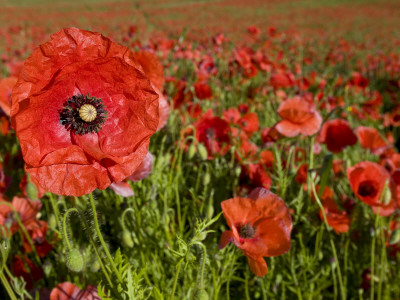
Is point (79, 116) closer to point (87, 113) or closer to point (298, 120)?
point (87, 113)

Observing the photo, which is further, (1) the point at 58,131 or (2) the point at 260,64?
(2) the point at 260,64

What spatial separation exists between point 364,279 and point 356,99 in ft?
10.2

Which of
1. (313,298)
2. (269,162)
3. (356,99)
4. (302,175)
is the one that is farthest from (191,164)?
(356,99)

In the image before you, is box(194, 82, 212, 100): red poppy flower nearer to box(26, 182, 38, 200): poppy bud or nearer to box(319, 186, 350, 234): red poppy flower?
box(319, 186, 350, 234): red poppy flower

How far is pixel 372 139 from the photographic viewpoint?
1752 millimetres

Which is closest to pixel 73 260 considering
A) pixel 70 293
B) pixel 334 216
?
pixel 70 293

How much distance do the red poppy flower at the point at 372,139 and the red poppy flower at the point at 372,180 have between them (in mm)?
333

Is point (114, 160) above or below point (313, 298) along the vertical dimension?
above

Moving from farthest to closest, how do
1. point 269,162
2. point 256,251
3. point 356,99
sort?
1. point 356,99
2. point 269,162
3. point 256,251

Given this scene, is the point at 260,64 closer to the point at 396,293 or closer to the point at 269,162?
the point at 269,162

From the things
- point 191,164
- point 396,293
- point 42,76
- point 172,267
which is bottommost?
point 396,293

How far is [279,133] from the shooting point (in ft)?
5.16

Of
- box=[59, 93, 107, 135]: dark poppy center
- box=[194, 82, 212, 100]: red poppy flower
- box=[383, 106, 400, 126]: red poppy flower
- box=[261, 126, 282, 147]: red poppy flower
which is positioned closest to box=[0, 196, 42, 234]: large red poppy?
box=[59, 93, 107, 135]: dark poppy center

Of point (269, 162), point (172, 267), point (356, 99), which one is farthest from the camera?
point (356, 99)
